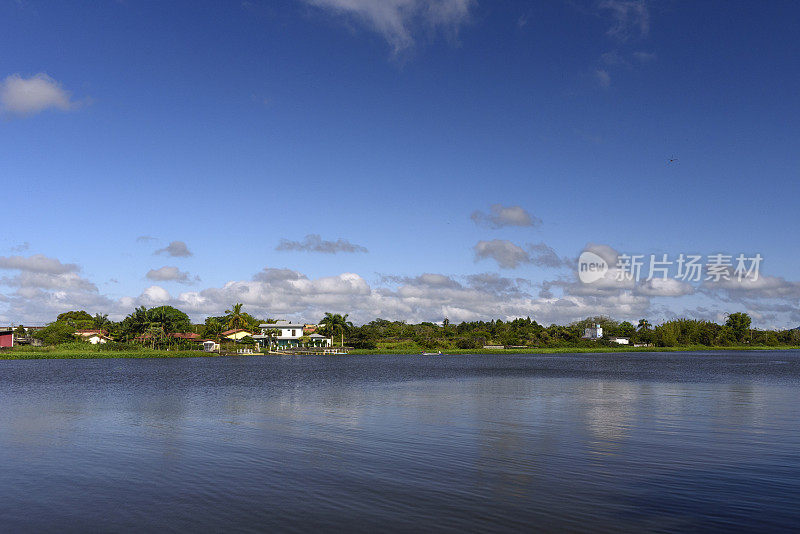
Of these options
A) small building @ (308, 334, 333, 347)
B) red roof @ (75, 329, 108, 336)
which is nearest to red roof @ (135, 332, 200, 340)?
red roof @ (75, 329, 108, 336)

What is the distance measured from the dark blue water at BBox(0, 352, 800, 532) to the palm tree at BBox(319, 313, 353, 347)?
106 metres

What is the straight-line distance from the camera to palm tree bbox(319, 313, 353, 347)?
146 meters

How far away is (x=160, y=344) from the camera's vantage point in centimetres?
13212

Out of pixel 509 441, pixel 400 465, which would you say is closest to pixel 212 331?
pixel 509 441

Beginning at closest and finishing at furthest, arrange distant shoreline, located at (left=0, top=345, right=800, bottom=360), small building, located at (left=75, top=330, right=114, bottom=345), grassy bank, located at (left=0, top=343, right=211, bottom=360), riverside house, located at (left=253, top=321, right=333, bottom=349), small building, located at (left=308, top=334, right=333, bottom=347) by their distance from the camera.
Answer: grassy bank, located at (left=0, top=343, right=211, bottom=360), distant shoreline, located at (left=0, top=345, right=800, bottom=360), small building, located at (left=75, top=330, right=114, bottom=345), riverside house, located at (left=253, top=321, right=333, bottom=349), small building, located at (left=308, top=334, right=333, bottom=347)

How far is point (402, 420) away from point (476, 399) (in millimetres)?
12137

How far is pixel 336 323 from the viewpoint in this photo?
14688 centimetres

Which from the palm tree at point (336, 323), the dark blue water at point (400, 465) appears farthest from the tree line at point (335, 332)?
the dark blue water at point (400, 465)

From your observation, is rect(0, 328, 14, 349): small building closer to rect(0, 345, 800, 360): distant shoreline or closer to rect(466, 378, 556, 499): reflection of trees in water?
rect(0, 345, 800, 360): distant shoreline

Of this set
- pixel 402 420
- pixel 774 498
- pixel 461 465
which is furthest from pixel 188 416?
pixel 774 498

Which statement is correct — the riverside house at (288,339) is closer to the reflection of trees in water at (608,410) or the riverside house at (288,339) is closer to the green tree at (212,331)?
the green tree at (212,331)

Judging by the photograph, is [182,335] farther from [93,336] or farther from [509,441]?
[509,441]

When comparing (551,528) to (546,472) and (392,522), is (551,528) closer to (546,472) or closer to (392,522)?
(392,522)

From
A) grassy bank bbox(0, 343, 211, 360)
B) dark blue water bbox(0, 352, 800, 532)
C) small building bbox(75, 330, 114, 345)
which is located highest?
dark blue water bbox(0, 352, 800, 532)
